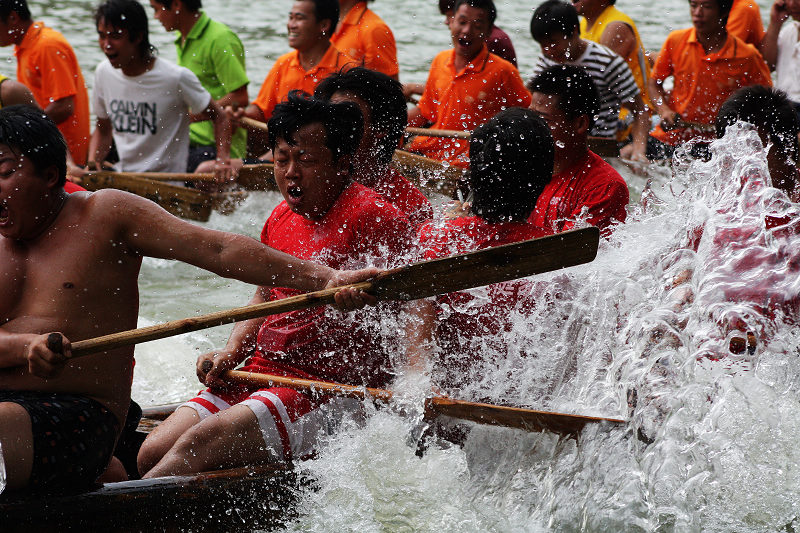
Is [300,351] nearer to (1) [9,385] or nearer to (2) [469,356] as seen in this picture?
(2) [469,356]

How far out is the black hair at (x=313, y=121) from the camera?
3.46 meters

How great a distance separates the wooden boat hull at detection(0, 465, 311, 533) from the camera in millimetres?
2922

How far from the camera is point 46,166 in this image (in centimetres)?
296

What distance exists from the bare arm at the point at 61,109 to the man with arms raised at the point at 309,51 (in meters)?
1.15

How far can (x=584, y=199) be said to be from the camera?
4.02m

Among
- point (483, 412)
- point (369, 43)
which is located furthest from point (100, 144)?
point (483, 412)

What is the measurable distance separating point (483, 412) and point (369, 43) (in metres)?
4.47

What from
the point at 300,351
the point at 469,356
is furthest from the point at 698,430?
the point at 300,351

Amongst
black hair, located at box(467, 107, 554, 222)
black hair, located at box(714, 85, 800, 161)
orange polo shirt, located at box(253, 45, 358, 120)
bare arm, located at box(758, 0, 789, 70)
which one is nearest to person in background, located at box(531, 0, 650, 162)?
orange polo shirt, located at box(253, 45, 358, 120)

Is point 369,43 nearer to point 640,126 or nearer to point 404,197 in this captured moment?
point 640,126

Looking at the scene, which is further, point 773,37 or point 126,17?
point 773,37

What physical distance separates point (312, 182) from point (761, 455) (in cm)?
186

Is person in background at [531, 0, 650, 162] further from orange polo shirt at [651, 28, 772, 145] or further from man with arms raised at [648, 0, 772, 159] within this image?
orange polo shirt at [651, 28, 772, 145]

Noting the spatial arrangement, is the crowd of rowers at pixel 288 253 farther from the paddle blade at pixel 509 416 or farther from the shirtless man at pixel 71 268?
the paddle blade at pixel 509 416
